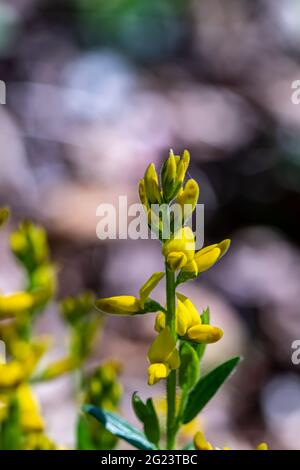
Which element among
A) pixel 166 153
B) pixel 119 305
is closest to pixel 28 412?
pixel 119 305

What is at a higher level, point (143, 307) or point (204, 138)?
point (204, 138)

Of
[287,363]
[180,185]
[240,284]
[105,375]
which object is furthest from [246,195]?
[180,185]

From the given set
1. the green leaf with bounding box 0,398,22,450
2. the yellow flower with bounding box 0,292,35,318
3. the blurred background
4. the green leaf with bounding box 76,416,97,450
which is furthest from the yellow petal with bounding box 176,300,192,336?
the blurred background

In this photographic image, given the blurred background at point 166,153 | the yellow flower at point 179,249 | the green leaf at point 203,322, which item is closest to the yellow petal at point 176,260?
the yellow flower at point 179,249

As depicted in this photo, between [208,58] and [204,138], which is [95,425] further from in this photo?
[208,58]

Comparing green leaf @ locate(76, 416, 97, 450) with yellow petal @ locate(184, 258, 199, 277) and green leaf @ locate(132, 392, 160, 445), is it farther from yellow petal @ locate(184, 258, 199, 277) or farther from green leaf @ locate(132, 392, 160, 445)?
yellow petal @ locate(184, 258, 199, 277)

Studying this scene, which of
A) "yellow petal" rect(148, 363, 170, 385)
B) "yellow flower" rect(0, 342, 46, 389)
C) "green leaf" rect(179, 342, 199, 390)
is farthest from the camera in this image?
"yellow flower" rect(0, 342, 46, 389)
